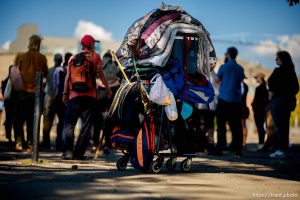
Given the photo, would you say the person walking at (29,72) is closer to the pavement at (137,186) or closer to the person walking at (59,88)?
the person walking at (59,88)

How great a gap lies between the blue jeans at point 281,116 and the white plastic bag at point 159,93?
17.4 feet

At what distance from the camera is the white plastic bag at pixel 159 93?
716cm

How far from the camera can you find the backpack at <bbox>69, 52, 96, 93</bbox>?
9664 millimetres

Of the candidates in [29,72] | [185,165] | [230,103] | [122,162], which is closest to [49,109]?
[29,72]

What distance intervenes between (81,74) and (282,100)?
14.6ft

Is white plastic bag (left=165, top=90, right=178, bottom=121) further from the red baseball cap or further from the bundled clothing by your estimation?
the red baseball cap

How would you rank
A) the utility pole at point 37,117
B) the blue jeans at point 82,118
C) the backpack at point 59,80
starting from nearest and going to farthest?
the utility pole at point 37,117, the blue jeans at point 82,118, the backpack at point 59,80

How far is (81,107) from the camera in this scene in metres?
9.85

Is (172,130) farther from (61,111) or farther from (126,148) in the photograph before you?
(61,111)

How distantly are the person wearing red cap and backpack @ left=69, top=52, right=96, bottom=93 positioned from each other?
0.14 feet

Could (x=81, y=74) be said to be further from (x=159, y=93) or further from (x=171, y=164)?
(x=159, y=93)

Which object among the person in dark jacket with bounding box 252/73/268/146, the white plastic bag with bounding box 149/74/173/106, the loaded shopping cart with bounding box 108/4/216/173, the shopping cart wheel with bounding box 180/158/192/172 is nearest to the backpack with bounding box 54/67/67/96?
the loaded shopping cart with bounding box 108/4/216/173

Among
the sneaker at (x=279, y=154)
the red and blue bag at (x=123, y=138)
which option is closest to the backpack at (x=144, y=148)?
the red and blue bag at (x=123, y=138)

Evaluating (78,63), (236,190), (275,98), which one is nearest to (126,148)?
(236,190)
